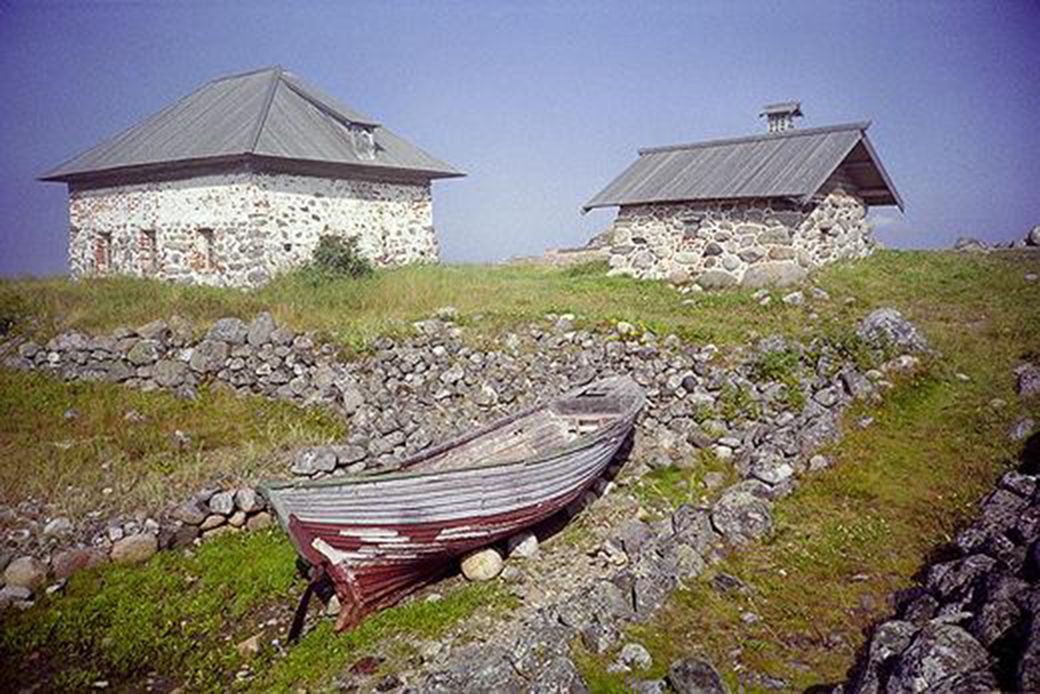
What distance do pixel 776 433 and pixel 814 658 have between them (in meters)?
4.69

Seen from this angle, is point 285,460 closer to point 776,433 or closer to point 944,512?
point 776,433

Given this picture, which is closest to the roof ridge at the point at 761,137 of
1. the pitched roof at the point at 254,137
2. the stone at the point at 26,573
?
the pitched roof at the point at 254,137

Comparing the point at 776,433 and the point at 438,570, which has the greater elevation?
the point at 776,433

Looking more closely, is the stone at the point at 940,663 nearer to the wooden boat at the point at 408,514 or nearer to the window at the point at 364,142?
the wooden boat at the point at 408,514

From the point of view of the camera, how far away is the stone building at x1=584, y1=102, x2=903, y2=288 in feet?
58.1

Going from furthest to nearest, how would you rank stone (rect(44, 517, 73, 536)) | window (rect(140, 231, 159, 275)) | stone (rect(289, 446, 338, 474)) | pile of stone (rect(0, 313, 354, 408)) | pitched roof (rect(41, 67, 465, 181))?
window (rect(140, 231, 159, 275)) → pitched roof (rect(41, 67, 465, 181)) → pile of stone (rect(0, 313, 354, 408)) → stone (rect(289, 446, 338, 474)) → stone (rect(44, 517, 73, 536))

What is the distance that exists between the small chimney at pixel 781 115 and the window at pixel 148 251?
1948cm

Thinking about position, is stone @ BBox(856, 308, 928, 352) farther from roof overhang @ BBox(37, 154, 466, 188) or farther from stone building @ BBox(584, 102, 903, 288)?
roof overhang @ BBox(37, 154, 466, 188)

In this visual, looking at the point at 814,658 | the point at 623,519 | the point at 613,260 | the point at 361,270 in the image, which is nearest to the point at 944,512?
the point at 814,658

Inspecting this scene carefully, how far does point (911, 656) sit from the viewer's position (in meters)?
5.13

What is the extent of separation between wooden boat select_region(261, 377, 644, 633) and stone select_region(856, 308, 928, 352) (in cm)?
658

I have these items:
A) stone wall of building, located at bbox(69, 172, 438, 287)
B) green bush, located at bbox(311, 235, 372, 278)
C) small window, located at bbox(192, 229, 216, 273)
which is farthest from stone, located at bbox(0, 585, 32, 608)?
small window, located at bbox(192, 229, 216, 273)

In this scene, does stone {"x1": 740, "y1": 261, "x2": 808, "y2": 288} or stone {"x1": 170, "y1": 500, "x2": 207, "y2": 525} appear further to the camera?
stone {"x1": 740, "y1": 261, "x2": 808, "y2": 288}

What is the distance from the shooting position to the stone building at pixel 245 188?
18.6 meters
